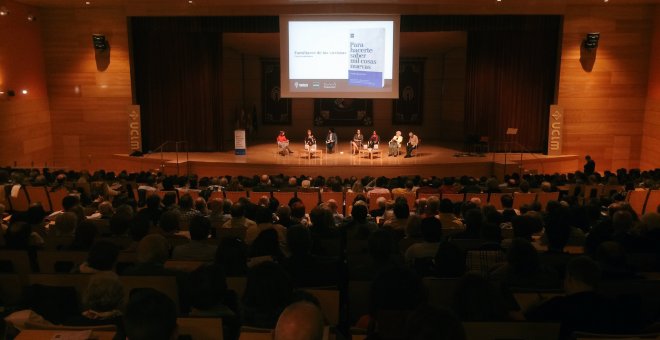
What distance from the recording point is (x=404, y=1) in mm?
16250

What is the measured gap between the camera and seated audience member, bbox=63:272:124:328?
3662 millimetres

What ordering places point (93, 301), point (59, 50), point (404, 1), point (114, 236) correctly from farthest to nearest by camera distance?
point (59, 50)
point (404, 1)
point (114, 236)
point (93, 301)

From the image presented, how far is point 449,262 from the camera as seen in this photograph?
4.65 m

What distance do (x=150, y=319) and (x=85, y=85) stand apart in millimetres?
16605

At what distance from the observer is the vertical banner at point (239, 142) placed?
55.1 feet

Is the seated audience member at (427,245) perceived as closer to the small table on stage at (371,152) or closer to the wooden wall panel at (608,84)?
the small table on stage at (371,152)

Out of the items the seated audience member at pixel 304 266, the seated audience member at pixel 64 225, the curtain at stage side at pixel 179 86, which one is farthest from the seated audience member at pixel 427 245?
the curtain at stage side at pixel 179 86

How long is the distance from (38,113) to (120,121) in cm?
228

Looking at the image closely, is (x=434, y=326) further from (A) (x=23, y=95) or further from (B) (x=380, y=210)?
(A) (x=23, y=95)

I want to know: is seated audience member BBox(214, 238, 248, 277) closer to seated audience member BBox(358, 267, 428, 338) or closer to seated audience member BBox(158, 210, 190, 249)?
seated audience member BBox(158, 210, 190, 249)

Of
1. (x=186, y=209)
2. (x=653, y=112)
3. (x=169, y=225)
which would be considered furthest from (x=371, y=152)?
(x=169, y=225)

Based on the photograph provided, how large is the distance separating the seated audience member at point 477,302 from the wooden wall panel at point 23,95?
48.8 feet

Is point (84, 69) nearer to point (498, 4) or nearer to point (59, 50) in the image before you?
point (59, 50)

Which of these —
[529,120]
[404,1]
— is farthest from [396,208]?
[529,120]
